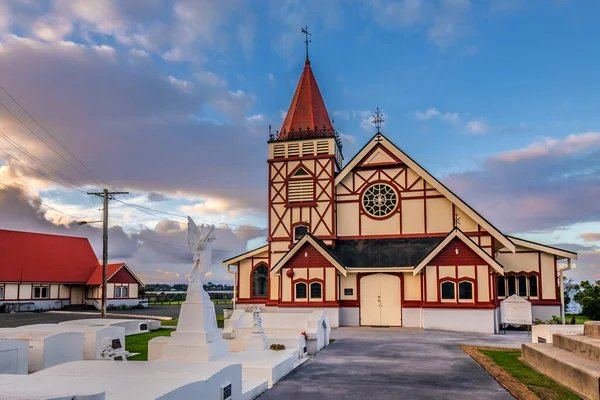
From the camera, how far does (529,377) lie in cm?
1273

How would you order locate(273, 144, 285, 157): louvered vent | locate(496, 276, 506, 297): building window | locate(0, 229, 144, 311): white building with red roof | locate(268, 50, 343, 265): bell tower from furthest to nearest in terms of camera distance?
1. locate(0, 229, 144, 311): white building with red roof
2. locate(273, 144, 285, 157): louvered vent
3. locate(268, 50, 343, 265): bell tower
4. locate(496, 276, 506, 297): building window

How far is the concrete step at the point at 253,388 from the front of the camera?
33.7 feet

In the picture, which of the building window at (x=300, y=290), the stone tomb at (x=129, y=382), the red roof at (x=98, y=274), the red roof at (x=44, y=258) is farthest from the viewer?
the red roof at (x=98, y=274)

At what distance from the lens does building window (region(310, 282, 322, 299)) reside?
28594 mm

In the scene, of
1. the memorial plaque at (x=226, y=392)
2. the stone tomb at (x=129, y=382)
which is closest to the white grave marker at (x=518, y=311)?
the stone tomb at (x=129, y=382)

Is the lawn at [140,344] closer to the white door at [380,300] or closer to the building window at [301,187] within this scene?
the white door at [380,300]

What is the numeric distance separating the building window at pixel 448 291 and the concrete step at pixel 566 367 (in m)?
10.9

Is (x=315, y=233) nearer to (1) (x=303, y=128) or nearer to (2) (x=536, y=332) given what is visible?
(1) (x=303, y=128)

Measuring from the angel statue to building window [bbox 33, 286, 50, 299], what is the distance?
41641 mm

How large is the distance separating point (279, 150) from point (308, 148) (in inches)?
75.6

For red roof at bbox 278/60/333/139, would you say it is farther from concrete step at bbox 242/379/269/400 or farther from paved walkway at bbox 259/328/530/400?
concrete step at bbox 242/379/269/400

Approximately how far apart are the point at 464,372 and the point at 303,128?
2187 centimetres

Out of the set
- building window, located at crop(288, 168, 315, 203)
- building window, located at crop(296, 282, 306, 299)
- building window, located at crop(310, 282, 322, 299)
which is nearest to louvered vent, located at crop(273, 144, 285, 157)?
building window, located at crop(288, 168, 315, 203)

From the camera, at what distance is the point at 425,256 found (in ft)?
89.1
